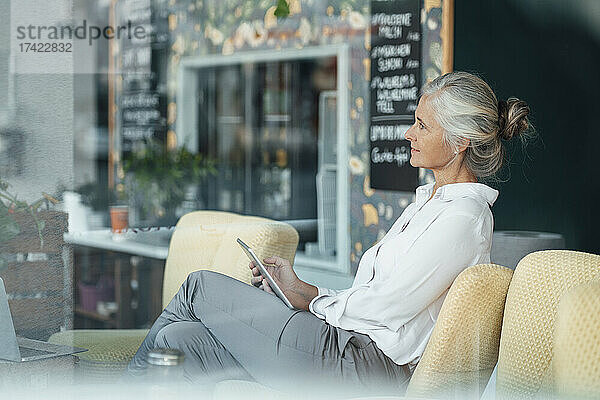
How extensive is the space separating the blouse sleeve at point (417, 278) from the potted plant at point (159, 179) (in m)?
0.51

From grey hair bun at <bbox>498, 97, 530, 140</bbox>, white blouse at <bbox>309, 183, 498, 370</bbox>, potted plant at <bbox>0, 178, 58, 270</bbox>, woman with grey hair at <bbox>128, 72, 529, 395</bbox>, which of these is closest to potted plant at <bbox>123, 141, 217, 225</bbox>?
woman with grey hair at <bbox>128, 72, 529, 395</bbox>

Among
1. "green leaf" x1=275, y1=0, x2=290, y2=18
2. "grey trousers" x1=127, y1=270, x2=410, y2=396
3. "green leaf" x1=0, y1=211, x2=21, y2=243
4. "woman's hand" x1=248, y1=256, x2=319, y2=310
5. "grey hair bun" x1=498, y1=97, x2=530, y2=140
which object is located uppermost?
"green leaf" x1=275, y1=0, x2=290, y2=18

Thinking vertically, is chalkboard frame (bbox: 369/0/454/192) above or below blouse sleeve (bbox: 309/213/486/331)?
above

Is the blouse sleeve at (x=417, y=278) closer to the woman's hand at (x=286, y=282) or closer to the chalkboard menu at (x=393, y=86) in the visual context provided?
the woman's hand at (x=286, y=282)

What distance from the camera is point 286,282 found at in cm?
221

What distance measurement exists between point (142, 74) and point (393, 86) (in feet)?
4.93

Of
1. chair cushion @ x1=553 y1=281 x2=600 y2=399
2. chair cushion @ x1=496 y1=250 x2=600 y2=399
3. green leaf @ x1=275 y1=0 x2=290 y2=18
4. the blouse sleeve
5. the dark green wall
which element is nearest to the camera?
chair cushion @ x1=553 y1=281 x2=600 y2=399

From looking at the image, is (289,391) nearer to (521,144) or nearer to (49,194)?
(49,194)

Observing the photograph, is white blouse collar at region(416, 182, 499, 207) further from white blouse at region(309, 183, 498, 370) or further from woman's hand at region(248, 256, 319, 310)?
woman's hand at region(248, 256, 319, 310)

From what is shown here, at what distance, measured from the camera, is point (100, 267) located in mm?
1942

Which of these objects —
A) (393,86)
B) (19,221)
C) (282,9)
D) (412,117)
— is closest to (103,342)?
(19,221)

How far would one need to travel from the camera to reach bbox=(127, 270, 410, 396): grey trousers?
197cm

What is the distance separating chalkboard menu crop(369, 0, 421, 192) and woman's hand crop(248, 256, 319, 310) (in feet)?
4.22

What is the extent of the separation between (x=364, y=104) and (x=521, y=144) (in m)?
0.73
